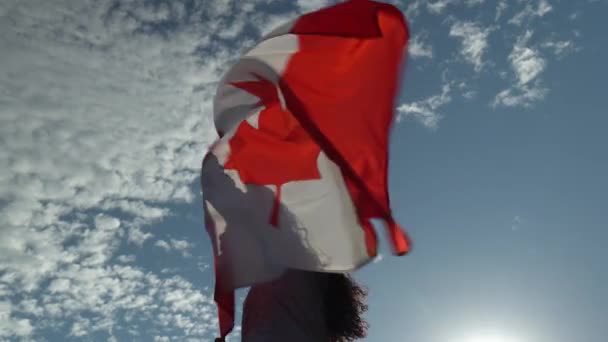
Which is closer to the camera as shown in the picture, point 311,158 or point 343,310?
point 343,310

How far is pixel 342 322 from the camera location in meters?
3.05

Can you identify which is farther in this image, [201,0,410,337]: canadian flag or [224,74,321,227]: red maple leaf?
[224,74,321,227]: red maple leaf

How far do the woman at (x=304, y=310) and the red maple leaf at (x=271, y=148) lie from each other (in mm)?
476

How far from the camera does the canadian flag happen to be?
9.70ft

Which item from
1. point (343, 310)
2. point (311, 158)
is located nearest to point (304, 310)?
point (343, 310)

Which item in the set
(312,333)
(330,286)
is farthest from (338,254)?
(312,333)

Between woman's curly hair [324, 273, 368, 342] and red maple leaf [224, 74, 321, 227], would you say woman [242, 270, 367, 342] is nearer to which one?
woman's curly hair [324, 273, 368, 342]

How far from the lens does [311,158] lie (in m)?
3.32

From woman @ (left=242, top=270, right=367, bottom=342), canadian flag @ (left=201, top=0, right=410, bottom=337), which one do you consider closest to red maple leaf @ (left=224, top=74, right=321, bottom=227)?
canadian flag @ (left=201, top=0, right=410, bottom=337)

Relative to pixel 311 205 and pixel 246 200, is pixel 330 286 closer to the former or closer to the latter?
pixel 311 205

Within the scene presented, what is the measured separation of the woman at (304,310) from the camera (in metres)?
2.64

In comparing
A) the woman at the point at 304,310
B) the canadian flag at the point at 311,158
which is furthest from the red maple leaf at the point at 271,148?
the woman at the point at 304,310

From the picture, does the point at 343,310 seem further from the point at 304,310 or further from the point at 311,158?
the point at 311,158

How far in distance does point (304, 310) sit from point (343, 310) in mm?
375
